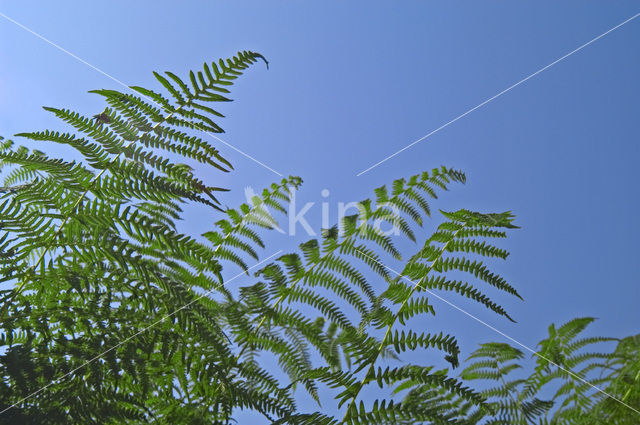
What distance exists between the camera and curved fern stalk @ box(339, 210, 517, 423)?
658 mm

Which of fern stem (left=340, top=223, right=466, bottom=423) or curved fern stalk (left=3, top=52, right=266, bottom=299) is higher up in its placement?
curved fern stalk (left=3, top=52, right=266, bottom=299)

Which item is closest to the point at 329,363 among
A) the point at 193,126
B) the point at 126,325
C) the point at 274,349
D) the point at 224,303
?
the point at 274,349

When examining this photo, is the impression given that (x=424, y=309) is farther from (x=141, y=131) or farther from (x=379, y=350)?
(x=141, y=131)

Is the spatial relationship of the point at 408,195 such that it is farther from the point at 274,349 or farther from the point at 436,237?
the point at 274,349

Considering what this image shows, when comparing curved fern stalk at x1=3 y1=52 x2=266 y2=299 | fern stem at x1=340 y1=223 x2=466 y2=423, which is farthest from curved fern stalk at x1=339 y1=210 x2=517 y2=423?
curved fern stalk at x1=3 y1=52 x2=266 y2=299

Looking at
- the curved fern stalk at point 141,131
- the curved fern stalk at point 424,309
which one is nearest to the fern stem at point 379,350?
the curved fern stalk at point 424,309

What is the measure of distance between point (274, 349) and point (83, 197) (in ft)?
1.54

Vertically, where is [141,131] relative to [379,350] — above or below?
above

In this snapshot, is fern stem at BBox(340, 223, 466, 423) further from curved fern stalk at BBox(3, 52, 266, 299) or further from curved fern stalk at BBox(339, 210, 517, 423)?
curved fern stalk at BBox(3, 52, 266, 299)

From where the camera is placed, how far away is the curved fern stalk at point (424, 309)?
66cm

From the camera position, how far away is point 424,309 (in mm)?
726

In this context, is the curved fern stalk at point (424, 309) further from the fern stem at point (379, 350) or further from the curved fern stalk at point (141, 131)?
the curved fern stalk at point (141, 131)

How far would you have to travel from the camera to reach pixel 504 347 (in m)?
0.91

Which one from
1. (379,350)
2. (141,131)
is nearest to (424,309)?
(379,350)
